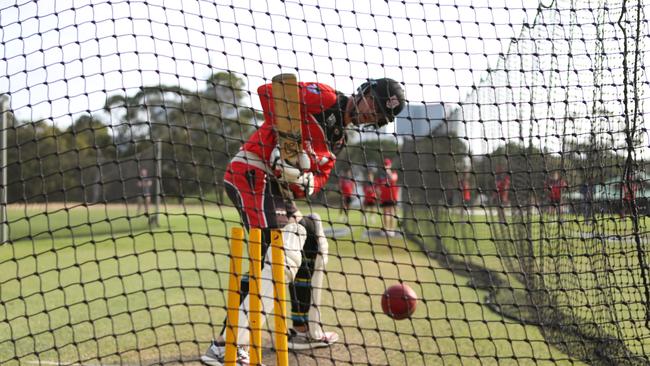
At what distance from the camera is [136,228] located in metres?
15.5

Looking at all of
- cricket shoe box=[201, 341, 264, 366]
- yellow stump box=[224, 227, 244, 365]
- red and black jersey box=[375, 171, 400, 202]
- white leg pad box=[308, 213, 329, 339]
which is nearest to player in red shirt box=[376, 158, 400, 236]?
red and black jersey box=[375, 171, 400, 202]

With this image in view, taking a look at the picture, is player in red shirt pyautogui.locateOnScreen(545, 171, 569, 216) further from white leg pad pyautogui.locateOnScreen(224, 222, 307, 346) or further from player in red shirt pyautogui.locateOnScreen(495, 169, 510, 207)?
white leg pad pyautogui.locateOnScreen(224, 222, 307, 346)

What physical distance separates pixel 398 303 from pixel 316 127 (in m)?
1.26

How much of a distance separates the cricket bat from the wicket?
1.90 feet

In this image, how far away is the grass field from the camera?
3.58 meters

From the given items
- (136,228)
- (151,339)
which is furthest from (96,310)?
(136,228)

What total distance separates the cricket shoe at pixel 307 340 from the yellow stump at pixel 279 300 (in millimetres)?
1028

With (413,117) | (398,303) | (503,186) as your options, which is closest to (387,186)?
(413,117)

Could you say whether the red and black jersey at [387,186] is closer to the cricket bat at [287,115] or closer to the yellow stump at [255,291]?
the cricket bat at [287,115]

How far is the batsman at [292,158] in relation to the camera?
367 cm

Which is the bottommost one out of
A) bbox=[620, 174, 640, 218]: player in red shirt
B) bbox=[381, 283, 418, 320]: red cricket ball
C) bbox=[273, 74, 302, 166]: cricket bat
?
bbox=[381, 283, 418, 320]: red cricket ball

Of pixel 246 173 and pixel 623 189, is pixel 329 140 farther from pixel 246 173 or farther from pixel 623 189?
pixel 623 189

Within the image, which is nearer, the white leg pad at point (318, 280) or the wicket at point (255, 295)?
the wicket at point (255, 295)

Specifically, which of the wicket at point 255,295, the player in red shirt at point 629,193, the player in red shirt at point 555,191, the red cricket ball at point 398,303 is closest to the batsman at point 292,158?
the wicket at point 255,295
